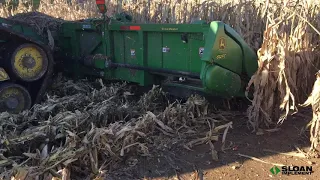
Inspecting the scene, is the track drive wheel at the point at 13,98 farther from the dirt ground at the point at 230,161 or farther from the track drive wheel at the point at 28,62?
the dirt ground at the point at 230,161

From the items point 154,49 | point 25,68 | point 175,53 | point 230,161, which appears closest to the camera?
point 230,161

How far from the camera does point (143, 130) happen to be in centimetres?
431

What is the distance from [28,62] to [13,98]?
561 millimetres

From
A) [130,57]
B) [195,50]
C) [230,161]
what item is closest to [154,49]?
[130,57]

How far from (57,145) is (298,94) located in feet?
9.78

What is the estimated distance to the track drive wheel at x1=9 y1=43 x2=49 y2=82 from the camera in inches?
219

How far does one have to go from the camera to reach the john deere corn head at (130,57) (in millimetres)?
4422

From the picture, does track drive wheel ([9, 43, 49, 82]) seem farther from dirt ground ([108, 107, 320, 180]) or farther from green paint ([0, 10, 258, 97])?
dirt ground ([108, 107, 320, 180])

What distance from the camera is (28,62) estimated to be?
5.66 meters

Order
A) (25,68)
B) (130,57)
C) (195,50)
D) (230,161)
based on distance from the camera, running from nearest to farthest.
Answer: (230,161)
(195,50)
(25,68)
(130,57)

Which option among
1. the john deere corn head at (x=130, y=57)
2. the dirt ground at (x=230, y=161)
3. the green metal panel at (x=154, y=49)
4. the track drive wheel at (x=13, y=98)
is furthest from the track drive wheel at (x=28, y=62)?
the dirt ground at (x=230, y=161)

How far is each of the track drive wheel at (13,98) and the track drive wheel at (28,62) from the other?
179 millimetres

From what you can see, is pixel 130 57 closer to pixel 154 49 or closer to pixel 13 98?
pixel 154 49

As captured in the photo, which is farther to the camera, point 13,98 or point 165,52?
point 13,98
